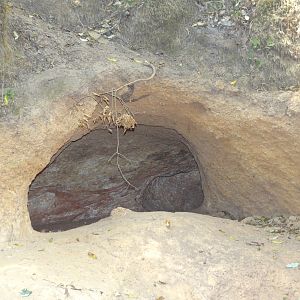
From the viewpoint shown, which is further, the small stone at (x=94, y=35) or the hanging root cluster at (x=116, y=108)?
the small stone at (x=94, y=35)

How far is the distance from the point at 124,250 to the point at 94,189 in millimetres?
3327

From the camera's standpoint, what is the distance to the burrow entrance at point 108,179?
8000mm

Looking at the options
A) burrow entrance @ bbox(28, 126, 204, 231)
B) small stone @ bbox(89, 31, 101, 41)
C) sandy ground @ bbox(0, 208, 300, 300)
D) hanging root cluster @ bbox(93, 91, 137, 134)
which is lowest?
burrow entrance @ bbox(28, 126, 204, 231)

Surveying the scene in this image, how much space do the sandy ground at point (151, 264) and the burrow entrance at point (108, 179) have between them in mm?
2113

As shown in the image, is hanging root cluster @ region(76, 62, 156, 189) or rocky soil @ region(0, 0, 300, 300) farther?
hanging root cluster @ region(76, 62, 156, 189)

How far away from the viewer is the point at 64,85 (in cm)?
629

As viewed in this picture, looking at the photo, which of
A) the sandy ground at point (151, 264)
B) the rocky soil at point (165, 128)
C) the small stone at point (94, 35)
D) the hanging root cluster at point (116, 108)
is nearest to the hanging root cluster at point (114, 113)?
the hanging root cluster at point (116, 108)

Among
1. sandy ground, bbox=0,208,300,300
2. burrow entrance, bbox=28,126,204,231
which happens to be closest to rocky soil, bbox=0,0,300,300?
sandy ground, bbox=0,208,300,300

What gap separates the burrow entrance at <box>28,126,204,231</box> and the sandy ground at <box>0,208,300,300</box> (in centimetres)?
211

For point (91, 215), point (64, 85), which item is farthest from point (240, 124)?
point (91, 215)

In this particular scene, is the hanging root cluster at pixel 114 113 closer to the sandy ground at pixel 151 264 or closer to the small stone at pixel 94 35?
the small stone at pixel 94 35

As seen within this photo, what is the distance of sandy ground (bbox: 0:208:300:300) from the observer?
4.82 meters

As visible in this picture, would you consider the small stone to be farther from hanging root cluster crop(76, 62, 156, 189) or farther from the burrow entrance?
the burrow entrance

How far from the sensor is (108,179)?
8.65 m
